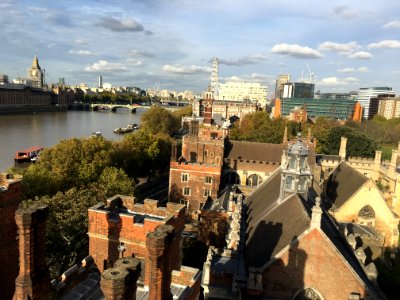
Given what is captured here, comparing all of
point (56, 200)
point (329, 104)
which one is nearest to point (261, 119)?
point (56, 200)

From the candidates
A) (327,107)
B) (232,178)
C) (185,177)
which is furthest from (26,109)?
(327,107)

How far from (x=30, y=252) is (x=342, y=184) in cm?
3063

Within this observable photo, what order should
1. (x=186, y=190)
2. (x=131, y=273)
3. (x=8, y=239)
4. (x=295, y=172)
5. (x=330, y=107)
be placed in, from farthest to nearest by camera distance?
(x=330, y=107) → (x=186, y=190) → (x=295, y=172) → (x=8, y=239) → (x=131, y=273)

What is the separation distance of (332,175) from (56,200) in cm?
2737

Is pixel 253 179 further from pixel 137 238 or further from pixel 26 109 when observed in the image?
pixel 26 109

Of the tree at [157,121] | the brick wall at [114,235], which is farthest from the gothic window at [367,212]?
the tree at [157,121]

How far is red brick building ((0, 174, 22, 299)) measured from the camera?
33.4 ft

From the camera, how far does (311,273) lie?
1424cm

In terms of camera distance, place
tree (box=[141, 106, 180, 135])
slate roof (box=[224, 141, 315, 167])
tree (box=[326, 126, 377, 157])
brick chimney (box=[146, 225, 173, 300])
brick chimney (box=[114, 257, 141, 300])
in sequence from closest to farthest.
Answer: brick chimney (box=[114, 257, 141, 300]) → brick chimney (box=[146, 225, 173, 300]) → slate roof (box=[224, 141, 315, 167]) → tree (box=[326, 126, 377, 157]) → tree (box=[141, 106, 180, 135])

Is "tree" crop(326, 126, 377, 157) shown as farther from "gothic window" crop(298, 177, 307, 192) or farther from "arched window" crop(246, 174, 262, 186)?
"gothic window" crop(298, 177, 307, 192)

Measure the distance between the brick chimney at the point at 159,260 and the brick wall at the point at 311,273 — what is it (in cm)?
840

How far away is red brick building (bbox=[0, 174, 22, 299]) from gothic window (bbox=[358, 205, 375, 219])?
2670 centimetres

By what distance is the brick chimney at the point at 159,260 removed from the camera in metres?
6.73

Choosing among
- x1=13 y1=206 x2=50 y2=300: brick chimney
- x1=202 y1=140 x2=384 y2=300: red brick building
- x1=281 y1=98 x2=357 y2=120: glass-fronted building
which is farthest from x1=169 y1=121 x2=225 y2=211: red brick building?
x1=281 y1=98 x2=357 y2=120: glass-fronted building
